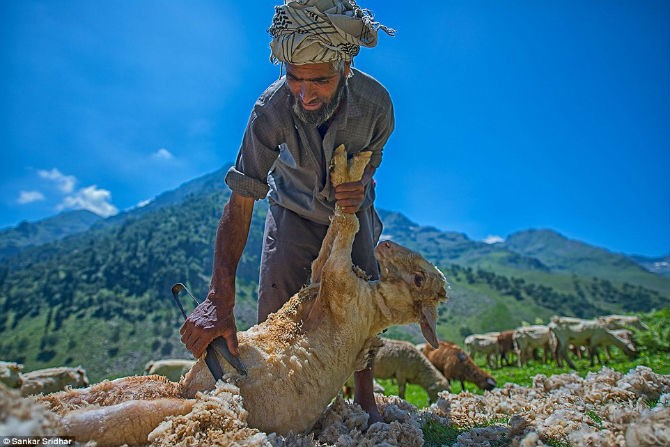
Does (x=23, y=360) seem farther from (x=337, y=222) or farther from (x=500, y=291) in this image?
(x=500, y=291)

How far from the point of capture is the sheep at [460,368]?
12.0 metres

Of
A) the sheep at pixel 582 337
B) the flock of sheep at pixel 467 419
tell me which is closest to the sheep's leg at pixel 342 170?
the flock of sheep at pixel 467 419

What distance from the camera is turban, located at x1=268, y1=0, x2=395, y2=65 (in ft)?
10.1

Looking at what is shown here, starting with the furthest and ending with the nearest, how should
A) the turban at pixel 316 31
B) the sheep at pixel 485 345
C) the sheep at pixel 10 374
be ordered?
the sheep at pixel 485 345 → the sheep at pixel 10 374 → the turban at pixel 316 31

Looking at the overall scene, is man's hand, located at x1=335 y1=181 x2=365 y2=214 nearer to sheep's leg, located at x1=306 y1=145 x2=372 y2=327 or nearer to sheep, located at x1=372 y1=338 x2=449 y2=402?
sheep's leg, located at x1=306 y1=145 x2=372 y2=327

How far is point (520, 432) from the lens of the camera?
302 centimetres

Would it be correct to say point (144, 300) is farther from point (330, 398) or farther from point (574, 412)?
point (574, 412)

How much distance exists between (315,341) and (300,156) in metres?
1.65

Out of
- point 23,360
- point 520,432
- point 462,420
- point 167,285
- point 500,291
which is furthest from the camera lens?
point 500,291

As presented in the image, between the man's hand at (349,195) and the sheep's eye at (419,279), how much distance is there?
30.5 inches

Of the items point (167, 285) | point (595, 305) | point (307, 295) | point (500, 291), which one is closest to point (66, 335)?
point (167, 285)

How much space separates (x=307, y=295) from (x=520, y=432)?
1.91m

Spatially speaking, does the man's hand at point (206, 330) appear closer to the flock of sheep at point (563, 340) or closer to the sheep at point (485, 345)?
the flock of sheep at point (563, 340)

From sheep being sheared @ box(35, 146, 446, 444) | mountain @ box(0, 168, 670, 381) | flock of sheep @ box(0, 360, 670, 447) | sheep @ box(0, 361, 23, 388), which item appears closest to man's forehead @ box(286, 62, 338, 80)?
sheep being sheared @ box(35, 146, 446, 444)
